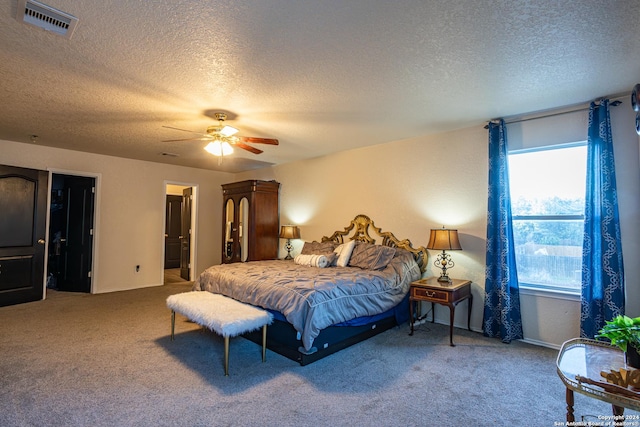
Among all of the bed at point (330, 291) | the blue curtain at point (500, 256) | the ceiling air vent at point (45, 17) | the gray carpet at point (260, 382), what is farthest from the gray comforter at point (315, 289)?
the ceiling air vent at point (45, 17)

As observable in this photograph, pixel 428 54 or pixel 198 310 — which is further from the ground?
pixel 428 54

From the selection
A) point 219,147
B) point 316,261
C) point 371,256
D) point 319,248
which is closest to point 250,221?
point 319,248

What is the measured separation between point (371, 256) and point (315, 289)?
1.53m

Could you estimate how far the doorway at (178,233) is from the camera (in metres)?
7.20

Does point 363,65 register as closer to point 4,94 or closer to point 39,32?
point 39,32

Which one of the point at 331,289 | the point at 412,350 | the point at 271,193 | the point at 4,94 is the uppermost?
the point at 4,94

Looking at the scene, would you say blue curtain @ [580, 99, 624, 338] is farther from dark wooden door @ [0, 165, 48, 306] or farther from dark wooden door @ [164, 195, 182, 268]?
dark wooden door @ [164, 195, 182, 268]

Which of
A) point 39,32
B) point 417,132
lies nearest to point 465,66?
point 417,132

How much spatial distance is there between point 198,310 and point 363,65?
8.79ft

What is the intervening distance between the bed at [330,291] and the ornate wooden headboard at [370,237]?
0.01 metres

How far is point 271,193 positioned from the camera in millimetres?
6445

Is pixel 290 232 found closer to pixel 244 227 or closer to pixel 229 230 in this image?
pixel 244 227

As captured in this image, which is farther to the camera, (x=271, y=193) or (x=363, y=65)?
(x=271, y=193)

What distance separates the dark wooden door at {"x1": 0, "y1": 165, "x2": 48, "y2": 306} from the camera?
4.80 m
